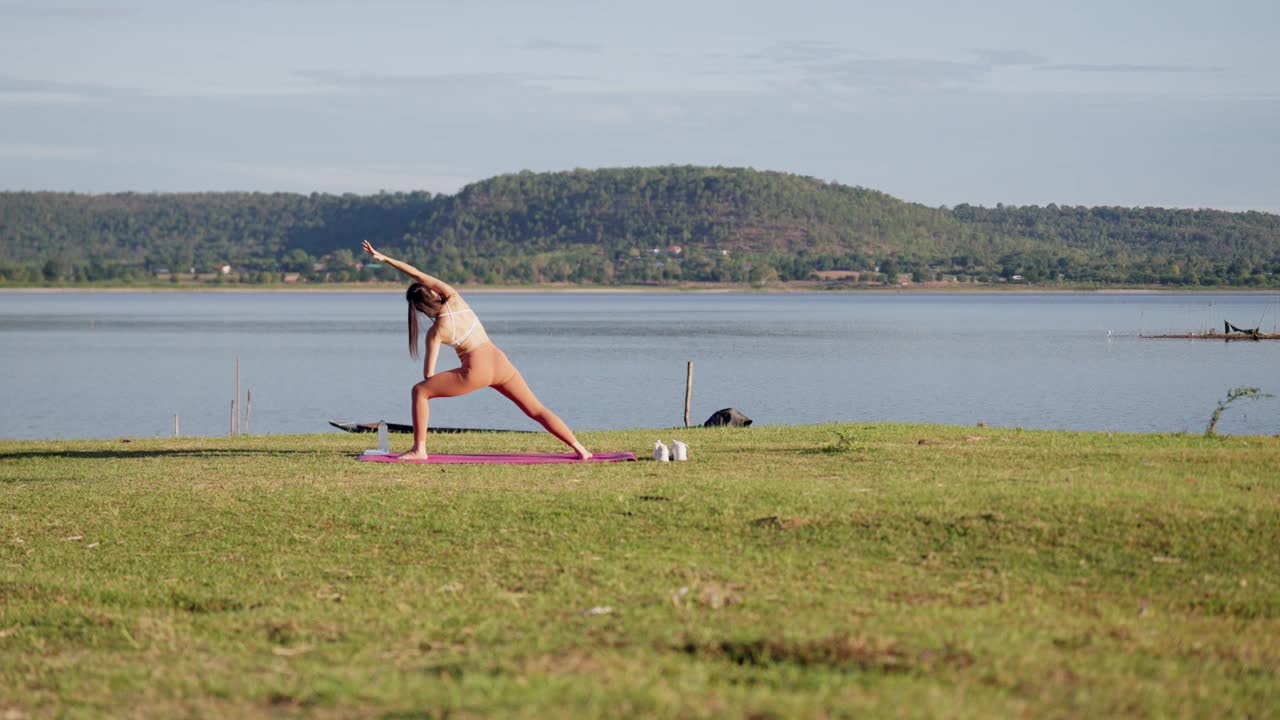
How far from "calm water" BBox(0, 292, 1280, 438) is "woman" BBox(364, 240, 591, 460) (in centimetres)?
2049

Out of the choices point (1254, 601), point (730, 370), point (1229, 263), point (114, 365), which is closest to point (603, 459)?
point (1254, 601)

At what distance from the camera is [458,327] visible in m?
14.9

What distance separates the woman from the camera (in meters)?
14.8

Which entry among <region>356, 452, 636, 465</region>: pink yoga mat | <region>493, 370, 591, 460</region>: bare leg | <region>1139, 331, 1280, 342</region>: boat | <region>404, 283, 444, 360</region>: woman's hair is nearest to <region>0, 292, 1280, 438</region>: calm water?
<region>1139, 331, 1280, 342</region>: boat

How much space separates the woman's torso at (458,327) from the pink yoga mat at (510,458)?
129 centimetres

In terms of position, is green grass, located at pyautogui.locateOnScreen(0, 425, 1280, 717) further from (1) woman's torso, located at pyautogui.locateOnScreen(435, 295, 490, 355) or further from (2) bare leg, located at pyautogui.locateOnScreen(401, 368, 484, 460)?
(1) woman's torso, located at pyautogui.locateOnScreen(435, 295, 490, 355)

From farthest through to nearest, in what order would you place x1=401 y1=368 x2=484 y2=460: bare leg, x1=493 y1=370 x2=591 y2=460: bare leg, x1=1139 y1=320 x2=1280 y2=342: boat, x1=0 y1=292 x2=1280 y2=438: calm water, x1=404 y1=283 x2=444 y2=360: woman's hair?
x1=1139 y1=320 x2=1280 y2=342: boat
x1=0 y1=292 x2=1280 y2=438: calm water
x1=493 y1=370 x2=591 y2=460: bare leg
x1=401 y1=368 x2=484 y2=460: bare leg
x1=404 y1=283 x2=444 y2=360: woman's hair

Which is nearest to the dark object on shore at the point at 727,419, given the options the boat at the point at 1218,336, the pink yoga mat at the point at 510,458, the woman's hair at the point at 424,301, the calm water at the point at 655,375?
the pink yoga mat at the point at 510,458

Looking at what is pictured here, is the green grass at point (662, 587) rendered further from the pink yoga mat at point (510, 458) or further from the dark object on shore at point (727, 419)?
the dark object on shore at point (727, 419)

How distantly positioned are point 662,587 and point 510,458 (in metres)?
7.08

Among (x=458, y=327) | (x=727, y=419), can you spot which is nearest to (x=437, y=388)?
(x=458, y=327)

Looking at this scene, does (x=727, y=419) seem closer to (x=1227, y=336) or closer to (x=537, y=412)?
(x=537, y=412)

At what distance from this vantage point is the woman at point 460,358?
14797mm

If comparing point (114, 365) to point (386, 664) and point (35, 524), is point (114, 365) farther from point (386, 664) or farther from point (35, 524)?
point (386, 664)
